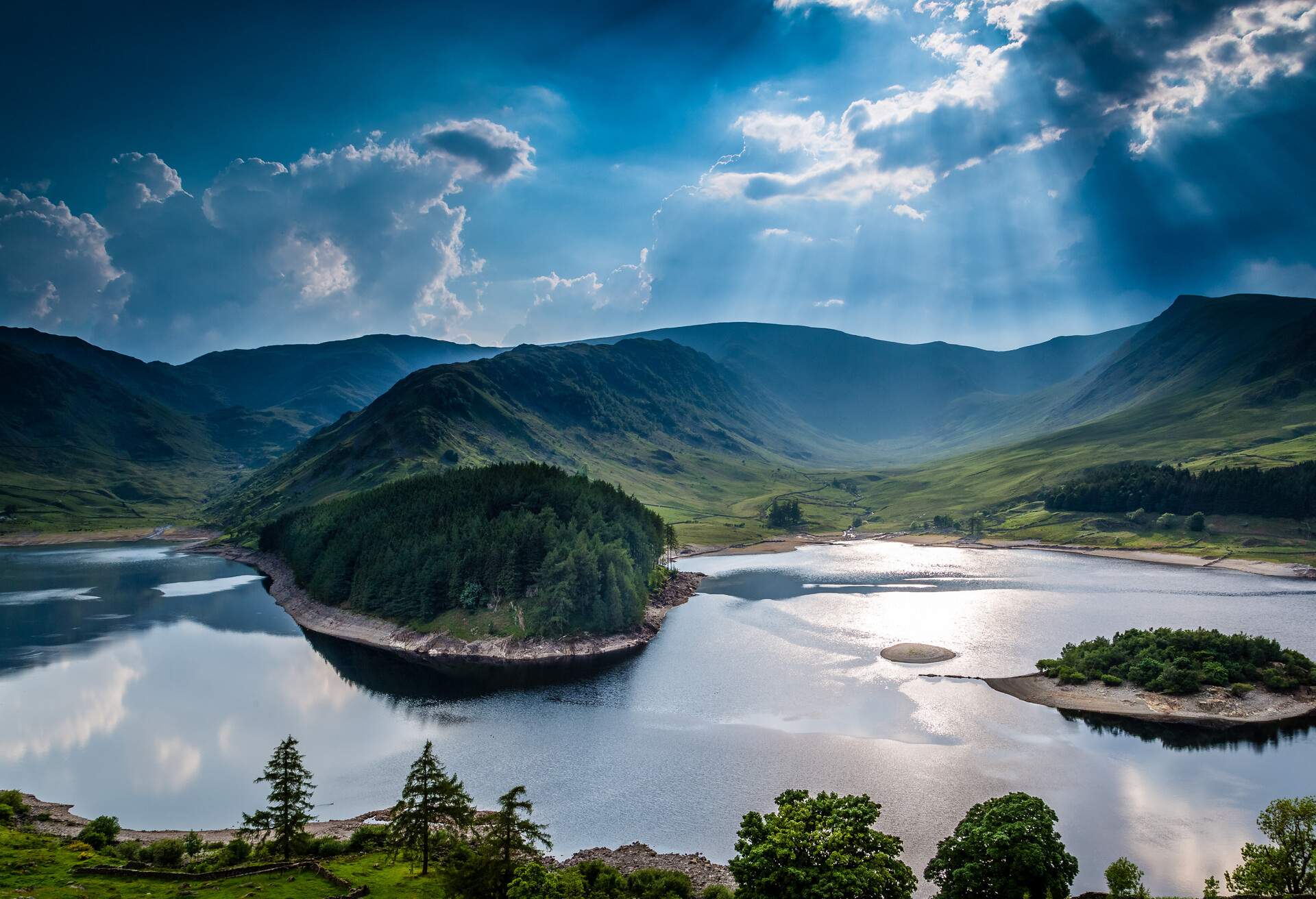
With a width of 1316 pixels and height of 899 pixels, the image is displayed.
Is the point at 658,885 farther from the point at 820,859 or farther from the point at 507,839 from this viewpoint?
the point at 820,859

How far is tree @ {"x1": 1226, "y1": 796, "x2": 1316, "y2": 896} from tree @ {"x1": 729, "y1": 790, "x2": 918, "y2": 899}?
65.3ft

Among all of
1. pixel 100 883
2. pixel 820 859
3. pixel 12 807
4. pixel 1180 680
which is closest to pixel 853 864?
pixel 820 859

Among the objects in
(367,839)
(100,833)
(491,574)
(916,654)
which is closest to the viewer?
(100,833)

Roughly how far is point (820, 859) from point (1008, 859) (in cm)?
1119

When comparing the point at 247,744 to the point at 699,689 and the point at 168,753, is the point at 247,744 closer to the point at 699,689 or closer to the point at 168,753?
the point at 168,753

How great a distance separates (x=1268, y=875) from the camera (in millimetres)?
43750

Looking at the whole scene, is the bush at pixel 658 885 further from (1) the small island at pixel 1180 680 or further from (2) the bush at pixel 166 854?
(1) the small island at pixel 1180 680

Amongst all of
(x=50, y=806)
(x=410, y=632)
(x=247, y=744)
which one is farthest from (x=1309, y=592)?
(x=50, y=806)

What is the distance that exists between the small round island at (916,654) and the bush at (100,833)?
97.5 m

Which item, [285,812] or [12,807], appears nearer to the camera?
[285,812]

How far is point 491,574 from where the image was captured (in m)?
132

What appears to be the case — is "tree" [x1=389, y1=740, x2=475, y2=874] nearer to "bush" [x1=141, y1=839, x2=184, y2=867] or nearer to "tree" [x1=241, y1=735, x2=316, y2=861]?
"tree" [x1=241, y1=735, x2=316, y2=861]

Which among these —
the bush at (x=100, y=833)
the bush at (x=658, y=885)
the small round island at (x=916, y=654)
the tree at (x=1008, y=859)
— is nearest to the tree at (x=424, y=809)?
the bush at (x=658, y=885)

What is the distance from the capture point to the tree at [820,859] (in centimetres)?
4112
